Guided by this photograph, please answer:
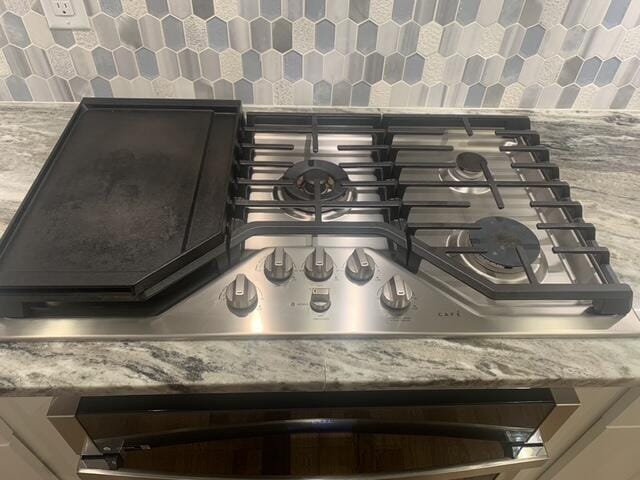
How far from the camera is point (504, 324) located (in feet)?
2.15

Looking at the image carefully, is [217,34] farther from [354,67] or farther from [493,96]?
[493,96]

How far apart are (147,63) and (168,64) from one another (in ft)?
0.14

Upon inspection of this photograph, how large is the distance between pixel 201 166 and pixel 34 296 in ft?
1.06

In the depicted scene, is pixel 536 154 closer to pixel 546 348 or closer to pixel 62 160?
pixel 546 348

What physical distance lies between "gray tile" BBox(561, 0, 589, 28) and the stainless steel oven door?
696 millimetres

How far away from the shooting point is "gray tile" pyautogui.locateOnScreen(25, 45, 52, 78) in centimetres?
95

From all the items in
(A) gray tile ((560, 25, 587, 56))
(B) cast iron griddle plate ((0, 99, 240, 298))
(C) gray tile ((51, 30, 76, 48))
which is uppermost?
(A) gray tile ((560, 25, 587, 56))

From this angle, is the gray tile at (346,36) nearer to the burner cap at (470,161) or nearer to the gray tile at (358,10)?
the gray tile at (358,10)

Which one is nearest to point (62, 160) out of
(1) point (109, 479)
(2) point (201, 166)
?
(2) point (201, 166)

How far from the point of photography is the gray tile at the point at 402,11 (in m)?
0.91

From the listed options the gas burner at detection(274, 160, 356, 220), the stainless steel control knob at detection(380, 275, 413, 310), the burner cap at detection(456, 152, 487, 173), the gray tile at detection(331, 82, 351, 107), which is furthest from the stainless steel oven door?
the gray tile at detection(331, 82, 351, 107)

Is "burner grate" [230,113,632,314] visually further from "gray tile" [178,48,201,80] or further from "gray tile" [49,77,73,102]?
"gray tile" [49,77,73,102]

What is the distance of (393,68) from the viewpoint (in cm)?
100

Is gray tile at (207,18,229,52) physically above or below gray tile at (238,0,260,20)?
below
